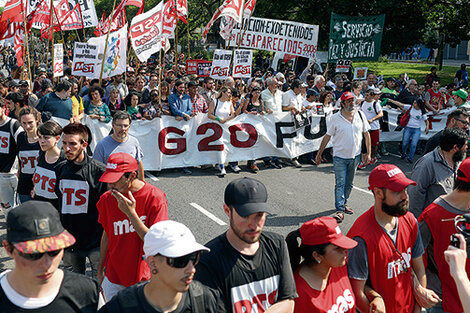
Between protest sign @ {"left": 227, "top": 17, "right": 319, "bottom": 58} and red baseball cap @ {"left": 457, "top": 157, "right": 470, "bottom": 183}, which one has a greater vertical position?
protest sign @ {"left": 227, "top": 17, "right": 319, "bottom": 58}

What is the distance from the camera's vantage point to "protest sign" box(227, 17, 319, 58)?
15164 mm

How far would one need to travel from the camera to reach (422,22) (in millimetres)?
24766

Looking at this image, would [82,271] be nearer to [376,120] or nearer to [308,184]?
[308,184]

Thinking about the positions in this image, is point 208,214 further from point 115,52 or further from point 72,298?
point 72,298

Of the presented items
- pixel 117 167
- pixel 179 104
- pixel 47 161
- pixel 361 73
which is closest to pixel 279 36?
pixel 361 73

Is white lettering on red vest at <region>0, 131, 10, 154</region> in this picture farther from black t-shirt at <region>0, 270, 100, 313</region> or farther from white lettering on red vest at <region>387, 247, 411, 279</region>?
white lettering on red vest at <region>387, 247, 411, 279</region>

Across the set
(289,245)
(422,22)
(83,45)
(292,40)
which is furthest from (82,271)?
(422,22)

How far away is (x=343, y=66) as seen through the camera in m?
17.5

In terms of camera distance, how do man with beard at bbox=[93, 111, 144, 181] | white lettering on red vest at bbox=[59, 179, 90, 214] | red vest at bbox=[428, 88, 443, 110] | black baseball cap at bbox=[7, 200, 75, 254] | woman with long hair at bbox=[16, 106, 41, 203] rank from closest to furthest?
black baseball cap at bbox=[7, 200, 75, 254] < white lettering on red vest at bbox=[59, 179, 90, 214] < woman with long hair at bbox=[16, 106, 41, 203] < man with beard at bbox=[93, 111, 144, 181] < red vest at bbox=[428, 88, 443, 110]

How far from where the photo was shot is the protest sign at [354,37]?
17078 millimetres

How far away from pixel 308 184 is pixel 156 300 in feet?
26.4

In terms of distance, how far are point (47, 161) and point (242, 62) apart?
8.43m

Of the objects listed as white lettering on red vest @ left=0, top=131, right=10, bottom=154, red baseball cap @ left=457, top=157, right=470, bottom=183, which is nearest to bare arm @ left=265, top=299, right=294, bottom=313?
red baseball cap @ left=457, top=157, right=470, bottom=183

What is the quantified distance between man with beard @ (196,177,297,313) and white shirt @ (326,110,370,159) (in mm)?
5323
